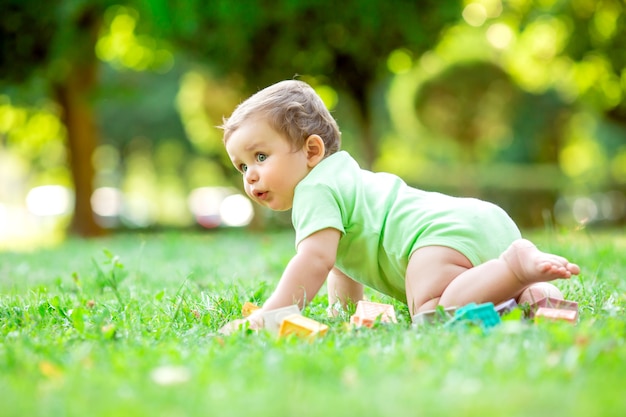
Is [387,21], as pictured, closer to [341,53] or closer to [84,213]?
[341,53]

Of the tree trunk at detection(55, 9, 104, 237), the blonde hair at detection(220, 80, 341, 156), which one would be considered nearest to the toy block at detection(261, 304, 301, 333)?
the blonde hair at detection(220, 80, 341, 156)

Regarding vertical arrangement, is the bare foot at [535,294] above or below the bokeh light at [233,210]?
above

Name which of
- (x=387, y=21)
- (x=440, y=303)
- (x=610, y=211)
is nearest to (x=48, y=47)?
(x=387, y=21)

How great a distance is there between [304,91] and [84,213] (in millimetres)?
12308

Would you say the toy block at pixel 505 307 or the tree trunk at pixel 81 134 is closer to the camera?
the toy block at pixel 505 307

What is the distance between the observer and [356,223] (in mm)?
2879

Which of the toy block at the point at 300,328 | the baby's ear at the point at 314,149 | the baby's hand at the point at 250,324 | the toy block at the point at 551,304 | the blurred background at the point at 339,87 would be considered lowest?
the baby's hand at the point at 250,324

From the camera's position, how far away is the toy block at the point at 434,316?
2527mm

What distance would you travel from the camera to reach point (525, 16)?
1636cm

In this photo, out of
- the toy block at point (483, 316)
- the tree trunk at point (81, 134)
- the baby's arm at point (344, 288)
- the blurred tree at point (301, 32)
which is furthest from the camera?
the tree trunk at point (81, 134)

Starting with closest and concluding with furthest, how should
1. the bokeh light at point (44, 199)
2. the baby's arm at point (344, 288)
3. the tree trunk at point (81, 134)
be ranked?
1. the baby's arm at point (344, 288)
2. the tree trunk at point (81, 134)
3. the bokeh light at point (44, 199)

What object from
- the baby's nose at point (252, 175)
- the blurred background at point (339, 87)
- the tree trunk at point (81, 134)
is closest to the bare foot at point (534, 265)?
the baby's nose at point (252, 175)

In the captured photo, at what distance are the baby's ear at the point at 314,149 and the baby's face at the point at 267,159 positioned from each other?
0.09 feet

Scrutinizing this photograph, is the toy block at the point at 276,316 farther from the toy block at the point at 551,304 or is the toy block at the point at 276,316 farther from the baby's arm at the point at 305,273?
the toy block at the point at 551,304
